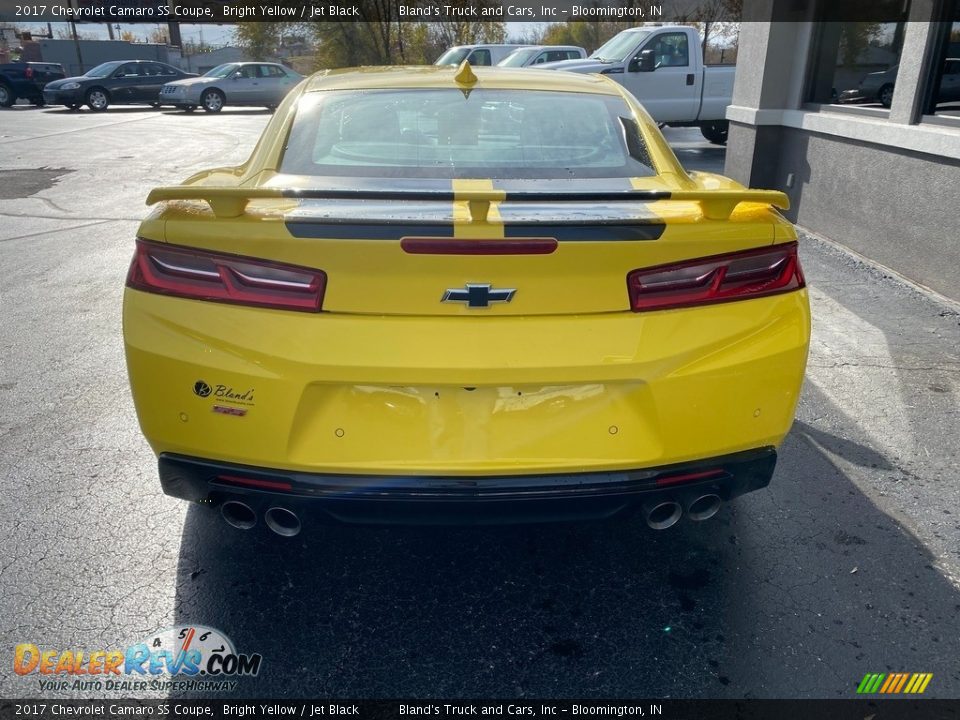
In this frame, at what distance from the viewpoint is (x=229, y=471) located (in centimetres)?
221

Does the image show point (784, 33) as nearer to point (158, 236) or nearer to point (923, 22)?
point (923, 22)

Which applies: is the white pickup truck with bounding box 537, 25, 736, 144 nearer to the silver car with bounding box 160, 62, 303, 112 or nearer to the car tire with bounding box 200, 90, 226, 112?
the silver car with bounding box 160, 62, 303, 112

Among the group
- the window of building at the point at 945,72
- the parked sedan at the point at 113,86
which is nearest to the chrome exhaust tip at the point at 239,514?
the window of building at the point at 945,72

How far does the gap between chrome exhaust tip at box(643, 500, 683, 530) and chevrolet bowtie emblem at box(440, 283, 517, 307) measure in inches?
30.2

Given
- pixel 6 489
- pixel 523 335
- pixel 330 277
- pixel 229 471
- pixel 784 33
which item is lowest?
pixel 6 489

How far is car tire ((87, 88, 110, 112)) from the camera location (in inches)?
989

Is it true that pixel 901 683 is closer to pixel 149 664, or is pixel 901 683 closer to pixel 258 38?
pixel 149 664

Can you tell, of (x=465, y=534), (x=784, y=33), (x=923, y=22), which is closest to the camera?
(x=465, y=534)

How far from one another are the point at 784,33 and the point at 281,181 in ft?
23.8

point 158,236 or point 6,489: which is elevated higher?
point 158,236

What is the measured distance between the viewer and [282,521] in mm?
2301

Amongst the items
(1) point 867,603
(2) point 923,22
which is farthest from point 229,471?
(2) point 923,22

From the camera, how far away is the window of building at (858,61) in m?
6.91

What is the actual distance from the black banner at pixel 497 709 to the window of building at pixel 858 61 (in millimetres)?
6037
